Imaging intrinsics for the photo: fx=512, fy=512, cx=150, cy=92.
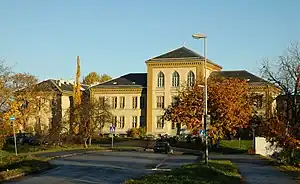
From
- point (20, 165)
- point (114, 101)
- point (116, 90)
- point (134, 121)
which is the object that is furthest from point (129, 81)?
point (20, 165)

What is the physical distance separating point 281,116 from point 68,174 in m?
18.1

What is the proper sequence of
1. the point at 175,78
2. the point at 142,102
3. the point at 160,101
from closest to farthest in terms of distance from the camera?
the point at 175,78
the point at 160,101
the point at 142,102

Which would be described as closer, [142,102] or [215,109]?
[215,109]

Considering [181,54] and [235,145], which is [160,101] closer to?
[181,54]

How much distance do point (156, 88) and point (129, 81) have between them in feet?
25.3

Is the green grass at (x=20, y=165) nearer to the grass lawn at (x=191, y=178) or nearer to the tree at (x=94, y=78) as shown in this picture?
the grass lawn at (x=191, y=178)

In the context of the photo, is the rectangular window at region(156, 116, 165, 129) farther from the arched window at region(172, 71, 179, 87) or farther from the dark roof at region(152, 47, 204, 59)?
the dark roof at region(152, 47, 204, 59)

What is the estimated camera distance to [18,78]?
230 feet

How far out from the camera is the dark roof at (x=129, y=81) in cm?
9019

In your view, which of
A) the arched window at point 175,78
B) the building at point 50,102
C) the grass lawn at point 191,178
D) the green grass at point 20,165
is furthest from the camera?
the arched window at point 175,78

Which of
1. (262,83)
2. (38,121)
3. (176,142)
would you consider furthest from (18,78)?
(262,83)

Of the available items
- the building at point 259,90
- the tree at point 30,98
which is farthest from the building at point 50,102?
the building at point 259,90

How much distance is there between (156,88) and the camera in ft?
281

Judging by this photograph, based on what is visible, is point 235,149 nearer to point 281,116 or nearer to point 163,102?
point 281,116
